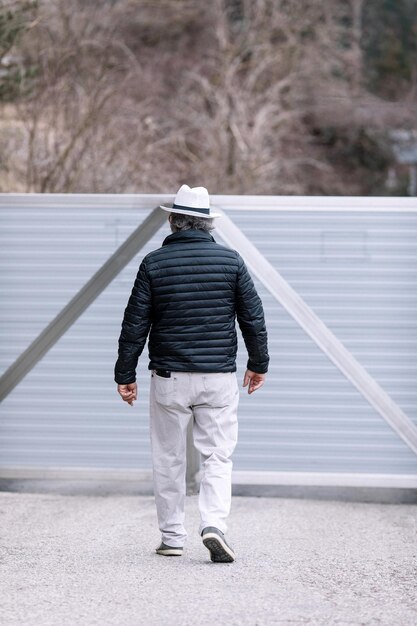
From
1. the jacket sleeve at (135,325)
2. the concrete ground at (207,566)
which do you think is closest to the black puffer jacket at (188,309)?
the jacket sleeve at (135,325)

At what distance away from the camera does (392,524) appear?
671 cm

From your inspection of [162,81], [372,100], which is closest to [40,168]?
[162,81]

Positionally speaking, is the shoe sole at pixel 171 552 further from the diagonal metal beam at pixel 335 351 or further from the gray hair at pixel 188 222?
the diagonal metal beam at pixel 335 351

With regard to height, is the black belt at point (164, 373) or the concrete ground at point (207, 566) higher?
the black belt at point (164, 373)

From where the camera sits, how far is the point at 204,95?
814 inches

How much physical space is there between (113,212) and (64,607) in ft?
10.2

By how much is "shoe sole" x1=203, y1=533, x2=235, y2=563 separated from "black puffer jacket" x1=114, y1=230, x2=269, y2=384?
0.79 meters

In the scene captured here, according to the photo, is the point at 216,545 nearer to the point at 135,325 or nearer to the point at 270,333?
the point at 135,325

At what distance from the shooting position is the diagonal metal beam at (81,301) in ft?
23.8

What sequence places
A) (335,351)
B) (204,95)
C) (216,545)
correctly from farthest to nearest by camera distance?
(204,95) → (335,351) → (216,545)

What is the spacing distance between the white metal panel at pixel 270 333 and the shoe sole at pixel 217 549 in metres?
1.81

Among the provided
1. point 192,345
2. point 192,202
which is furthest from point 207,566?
point 192,202

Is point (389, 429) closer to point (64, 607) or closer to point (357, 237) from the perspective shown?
point (357, 237)

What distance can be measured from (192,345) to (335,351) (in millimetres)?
1876
